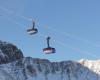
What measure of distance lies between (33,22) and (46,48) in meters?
3.85

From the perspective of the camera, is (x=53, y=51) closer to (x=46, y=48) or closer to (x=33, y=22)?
(x=46, y=48)

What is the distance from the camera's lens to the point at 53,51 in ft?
194

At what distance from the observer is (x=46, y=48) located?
58344 mm

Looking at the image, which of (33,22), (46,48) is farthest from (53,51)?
(33,22)

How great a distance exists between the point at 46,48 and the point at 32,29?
9.75ft

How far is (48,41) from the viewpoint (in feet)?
187

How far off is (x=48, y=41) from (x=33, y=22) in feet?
8.70

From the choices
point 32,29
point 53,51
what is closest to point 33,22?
point 32,29

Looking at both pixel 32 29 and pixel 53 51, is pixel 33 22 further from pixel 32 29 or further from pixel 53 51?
pixel 53 51

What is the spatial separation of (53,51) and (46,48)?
1237mm

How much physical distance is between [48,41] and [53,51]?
2.63 m

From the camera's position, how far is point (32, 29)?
5659 centimetres

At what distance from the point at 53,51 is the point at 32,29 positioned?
412 cm
